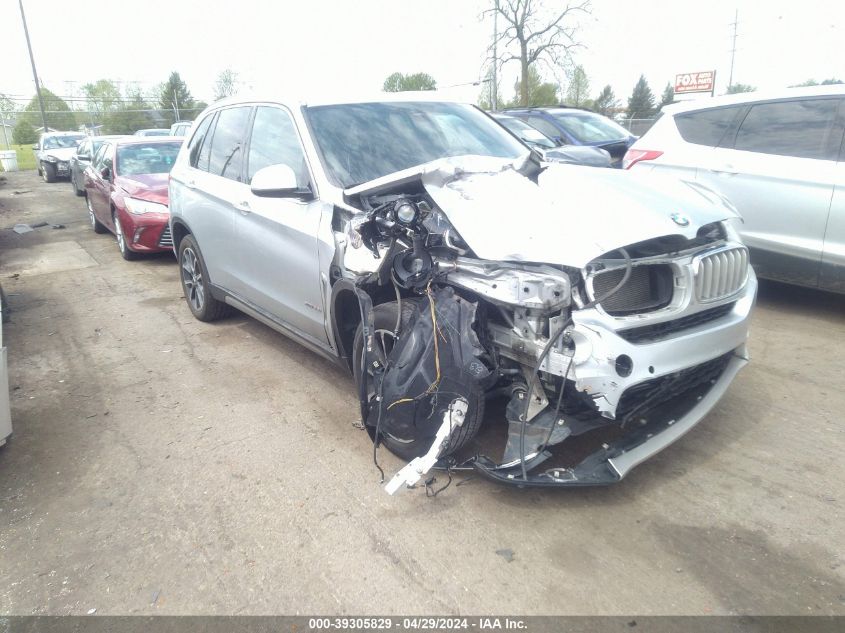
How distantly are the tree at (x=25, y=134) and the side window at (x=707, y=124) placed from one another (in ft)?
156

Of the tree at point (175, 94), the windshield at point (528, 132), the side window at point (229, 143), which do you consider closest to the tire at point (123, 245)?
the side window at point (229, 143)

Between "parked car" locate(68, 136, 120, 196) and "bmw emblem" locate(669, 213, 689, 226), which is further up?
"bmw emblem" locate(669, 213, 689, 226)

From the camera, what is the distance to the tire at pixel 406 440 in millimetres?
3207

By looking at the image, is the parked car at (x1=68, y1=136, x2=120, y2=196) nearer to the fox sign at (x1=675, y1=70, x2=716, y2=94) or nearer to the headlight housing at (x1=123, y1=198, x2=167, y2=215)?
the headlight housing at (x1=123, y1=198, x2=167, y2=215)

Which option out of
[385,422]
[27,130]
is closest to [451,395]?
[385,422]

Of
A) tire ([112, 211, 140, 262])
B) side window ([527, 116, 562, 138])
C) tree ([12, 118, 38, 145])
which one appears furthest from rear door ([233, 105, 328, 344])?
tree ([12, 118, 38, 145])

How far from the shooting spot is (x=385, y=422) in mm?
3316

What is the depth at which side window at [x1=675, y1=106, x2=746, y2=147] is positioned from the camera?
20.0 feet

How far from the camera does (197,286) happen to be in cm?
628

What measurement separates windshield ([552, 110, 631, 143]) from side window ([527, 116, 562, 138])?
0.19m

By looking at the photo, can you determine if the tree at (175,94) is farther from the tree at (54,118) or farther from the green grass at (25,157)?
the green grass at (25,157)

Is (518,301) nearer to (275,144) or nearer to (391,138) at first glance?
(391,138)

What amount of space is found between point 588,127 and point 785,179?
643cm

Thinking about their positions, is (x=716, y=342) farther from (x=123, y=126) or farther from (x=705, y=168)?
(x=123, y=126)
